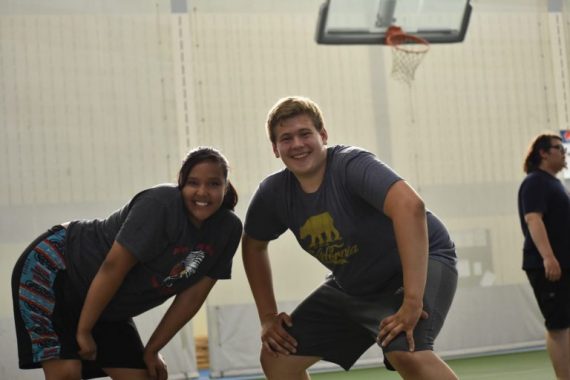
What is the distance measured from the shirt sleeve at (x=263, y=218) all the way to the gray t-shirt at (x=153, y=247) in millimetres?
111

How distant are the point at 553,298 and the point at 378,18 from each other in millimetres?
2625

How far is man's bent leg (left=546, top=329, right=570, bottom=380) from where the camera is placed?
13.2ft

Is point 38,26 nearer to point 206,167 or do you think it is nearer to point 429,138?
point 429,138

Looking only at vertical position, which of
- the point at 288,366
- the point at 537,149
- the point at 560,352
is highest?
the point at 537,149

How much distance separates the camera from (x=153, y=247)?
280 cm

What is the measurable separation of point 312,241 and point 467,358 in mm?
4055

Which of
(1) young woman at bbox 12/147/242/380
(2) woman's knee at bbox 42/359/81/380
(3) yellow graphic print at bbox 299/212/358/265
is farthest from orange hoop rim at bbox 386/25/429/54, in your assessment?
(2) woman's knee at bbox 42/359/81/380

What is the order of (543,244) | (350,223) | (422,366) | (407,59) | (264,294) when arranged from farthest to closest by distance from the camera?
1. (407,59)
2. (543,244)
3. (264,294)
4. (350,223)
5. (422,366)

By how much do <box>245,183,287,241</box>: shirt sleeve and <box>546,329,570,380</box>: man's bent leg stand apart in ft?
6.12

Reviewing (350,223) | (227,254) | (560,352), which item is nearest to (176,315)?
(227,254)

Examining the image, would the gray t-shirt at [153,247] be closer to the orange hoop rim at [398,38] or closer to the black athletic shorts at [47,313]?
the black athletic shorts at [47,313]

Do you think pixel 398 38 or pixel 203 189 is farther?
pixel 398 38

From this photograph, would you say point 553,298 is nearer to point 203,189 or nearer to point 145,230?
point 203,189

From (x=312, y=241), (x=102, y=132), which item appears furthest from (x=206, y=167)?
(x=102, y=132)
